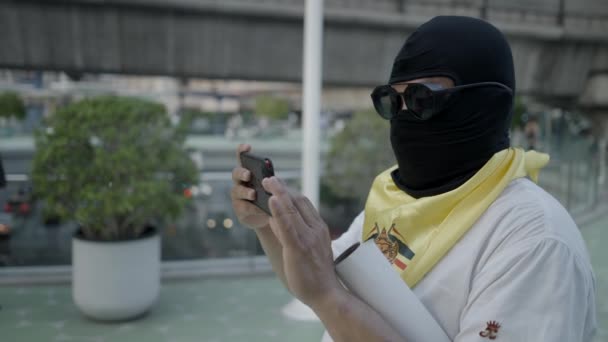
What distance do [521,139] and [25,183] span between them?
12511 mm

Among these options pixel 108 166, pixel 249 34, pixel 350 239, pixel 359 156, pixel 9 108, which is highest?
pixel 249 34

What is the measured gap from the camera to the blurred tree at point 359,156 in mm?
7062

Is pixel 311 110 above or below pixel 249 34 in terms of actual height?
below

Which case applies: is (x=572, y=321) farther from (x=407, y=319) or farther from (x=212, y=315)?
(x=212, y=315)

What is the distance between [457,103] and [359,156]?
594cm

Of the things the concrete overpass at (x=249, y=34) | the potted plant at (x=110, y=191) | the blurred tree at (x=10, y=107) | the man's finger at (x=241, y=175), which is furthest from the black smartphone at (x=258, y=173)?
the blurred tree at (x=10, y=107)

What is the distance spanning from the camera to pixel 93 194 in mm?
4211

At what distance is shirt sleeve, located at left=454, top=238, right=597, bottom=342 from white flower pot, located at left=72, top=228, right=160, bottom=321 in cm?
377

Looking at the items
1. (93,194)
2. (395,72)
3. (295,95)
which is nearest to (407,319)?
(395,72)

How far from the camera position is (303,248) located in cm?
97

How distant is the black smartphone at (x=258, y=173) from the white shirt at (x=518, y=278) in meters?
0.40

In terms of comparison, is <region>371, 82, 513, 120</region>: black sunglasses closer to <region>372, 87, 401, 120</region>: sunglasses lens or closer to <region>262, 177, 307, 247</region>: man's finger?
<region>372, 87, 401, 120</region>: sunglasses lens

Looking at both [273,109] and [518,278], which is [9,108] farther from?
[518,278]

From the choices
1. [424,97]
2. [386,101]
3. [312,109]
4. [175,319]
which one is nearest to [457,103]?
[424,97]
